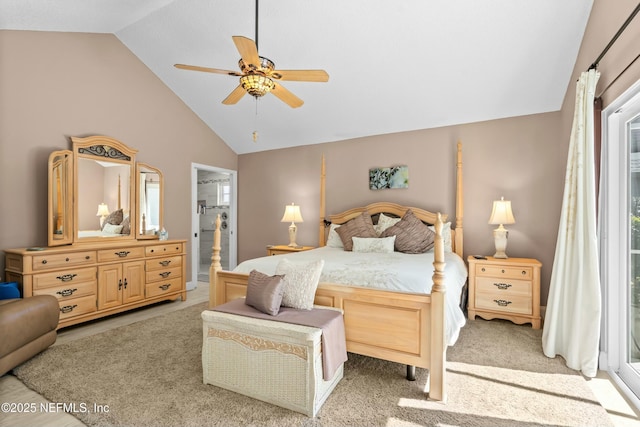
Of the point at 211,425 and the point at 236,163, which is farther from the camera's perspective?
the point at 236,163

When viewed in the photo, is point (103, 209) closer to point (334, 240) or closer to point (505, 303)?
point (334, 240)

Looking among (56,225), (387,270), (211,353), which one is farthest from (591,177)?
(56,225)

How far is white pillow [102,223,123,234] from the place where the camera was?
3.73 m

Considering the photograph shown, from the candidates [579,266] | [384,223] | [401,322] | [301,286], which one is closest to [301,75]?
[301,286]

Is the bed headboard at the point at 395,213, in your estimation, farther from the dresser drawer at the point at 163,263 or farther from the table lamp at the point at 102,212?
the table lamp at the point at 102,212

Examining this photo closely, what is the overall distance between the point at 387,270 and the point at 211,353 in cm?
138

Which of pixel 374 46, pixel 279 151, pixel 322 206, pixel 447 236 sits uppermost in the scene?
pixel 374 46

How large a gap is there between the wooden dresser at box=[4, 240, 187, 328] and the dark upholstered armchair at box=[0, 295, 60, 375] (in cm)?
51

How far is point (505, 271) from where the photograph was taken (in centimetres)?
334

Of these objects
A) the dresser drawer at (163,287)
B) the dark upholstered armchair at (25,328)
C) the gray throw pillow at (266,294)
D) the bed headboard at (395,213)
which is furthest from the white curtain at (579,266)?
the dresser drawer at (163,287)

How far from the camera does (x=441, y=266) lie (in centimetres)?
191

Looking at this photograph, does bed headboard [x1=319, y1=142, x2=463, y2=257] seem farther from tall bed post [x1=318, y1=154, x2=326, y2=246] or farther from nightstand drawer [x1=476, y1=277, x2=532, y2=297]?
nightstand drawer [x1=476, y1=277, x2=532, y2=297]

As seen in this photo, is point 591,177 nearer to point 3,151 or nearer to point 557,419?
point 557,419

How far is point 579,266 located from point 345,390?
200 cm
